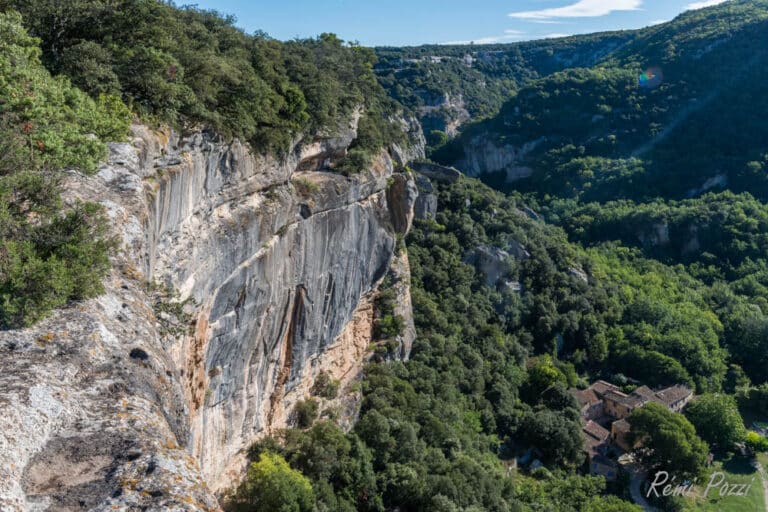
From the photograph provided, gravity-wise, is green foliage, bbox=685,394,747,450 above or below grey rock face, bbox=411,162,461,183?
below

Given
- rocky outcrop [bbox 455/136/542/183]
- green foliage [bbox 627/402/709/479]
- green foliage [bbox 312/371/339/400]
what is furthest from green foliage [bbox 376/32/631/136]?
green foliage [bbox 312/371/339/400]

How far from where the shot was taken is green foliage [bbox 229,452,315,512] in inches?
634

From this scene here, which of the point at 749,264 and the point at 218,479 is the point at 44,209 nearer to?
the point at 218,479

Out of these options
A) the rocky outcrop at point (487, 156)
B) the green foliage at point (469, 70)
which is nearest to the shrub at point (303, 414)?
the rocky outcrop at point (487, 156)

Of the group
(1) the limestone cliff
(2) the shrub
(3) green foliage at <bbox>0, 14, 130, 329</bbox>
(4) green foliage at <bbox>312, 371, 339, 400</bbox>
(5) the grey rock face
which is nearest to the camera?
(1) the limestone cliff

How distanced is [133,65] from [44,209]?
750cm

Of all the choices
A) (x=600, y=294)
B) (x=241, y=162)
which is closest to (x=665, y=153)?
(x=600, y=294)

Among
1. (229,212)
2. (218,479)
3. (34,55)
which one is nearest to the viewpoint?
(34,55)

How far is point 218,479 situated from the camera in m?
16.5

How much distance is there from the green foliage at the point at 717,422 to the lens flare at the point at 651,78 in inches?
2606

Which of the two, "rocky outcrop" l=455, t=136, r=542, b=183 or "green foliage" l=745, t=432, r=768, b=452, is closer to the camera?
"green foliage" l=745, t=432, r=768, b=452
